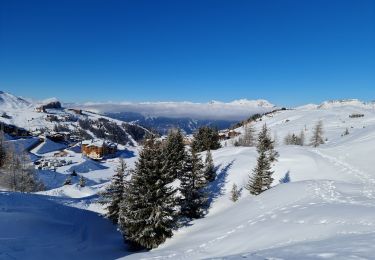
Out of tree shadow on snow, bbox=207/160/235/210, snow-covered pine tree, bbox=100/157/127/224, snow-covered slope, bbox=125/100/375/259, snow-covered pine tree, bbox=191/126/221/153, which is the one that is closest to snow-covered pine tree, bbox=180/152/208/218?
snow-covered slope, bbox=125/100/375/259

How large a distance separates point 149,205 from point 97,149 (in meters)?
133

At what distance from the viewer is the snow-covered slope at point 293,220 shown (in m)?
14.4

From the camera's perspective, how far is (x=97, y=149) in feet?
519

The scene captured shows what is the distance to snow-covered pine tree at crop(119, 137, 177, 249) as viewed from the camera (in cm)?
2977

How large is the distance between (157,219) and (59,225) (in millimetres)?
12127

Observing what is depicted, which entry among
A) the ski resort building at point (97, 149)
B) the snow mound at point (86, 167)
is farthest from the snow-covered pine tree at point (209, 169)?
the ski resort building at point (97, 149)

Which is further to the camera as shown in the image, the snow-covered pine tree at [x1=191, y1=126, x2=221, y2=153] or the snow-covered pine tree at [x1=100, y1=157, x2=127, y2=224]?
the snow-covered pine tree at [x1=191, y1=126, x2=221, y2=153]

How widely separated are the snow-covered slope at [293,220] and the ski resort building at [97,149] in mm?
114324

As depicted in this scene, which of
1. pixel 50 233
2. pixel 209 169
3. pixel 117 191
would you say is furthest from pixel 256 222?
pixel 209 169

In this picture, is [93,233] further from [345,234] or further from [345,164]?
[345,164]

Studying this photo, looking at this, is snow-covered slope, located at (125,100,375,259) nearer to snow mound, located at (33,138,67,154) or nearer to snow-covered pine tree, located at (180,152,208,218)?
snow-covered pine tree, located at (180,152,208,218)

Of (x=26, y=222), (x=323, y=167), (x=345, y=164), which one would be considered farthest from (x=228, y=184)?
(x=26, y=222)

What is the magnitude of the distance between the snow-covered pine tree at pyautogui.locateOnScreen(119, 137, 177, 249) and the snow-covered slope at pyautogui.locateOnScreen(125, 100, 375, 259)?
4.76 feet

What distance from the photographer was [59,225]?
1400 inches
